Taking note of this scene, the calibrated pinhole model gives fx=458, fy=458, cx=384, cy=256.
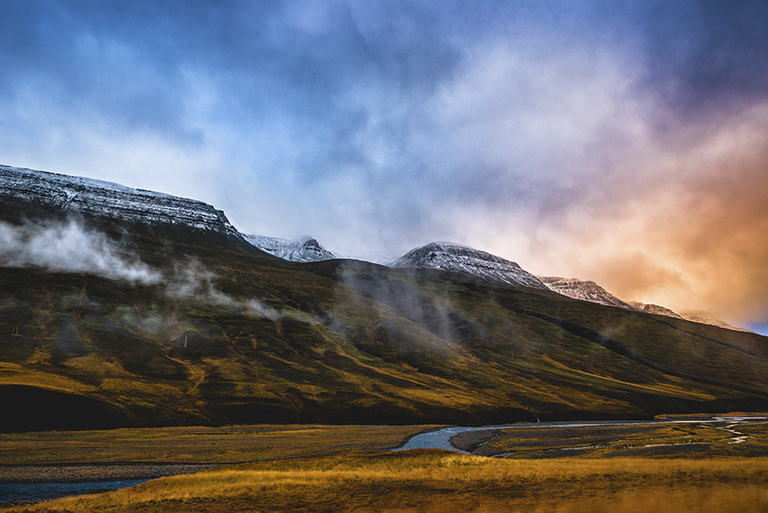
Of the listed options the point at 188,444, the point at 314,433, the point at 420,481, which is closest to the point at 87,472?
the point at 188,444

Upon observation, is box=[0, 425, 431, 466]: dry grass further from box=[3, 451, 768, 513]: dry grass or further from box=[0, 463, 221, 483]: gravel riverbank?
box=[3, 451, 768, 513]: dry grass

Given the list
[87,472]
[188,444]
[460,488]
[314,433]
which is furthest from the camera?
[314,433]

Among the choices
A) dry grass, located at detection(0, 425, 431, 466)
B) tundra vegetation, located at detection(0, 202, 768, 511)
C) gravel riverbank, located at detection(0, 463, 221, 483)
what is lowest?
dry grass, located at detection(0, 425, 431, 466)

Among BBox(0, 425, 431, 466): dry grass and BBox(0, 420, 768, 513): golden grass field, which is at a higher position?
BBox(0, 420, 768, 513): golden grass field

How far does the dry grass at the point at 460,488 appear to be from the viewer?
33.3 metres

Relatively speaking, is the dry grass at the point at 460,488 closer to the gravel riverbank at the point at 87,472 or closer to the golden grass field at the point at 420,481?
the golden grass field at the point at 420,481

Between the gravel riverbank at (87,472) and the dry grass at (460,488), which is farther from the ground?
the dry grass at (460,488)

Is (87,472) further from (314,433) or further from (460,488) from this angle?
(314,433)

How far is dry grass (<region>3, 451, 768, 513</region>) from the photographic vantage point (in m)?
33.3

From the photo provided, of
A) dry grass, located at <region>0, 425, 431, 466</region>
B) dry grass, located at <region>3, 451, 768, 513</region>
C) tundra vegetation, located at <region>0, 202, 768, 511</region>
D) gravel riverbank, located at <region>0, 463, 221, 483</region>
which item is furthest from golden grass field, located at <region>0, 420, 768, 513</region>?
gravel riverbank, located at <region>0, 463, 221, 483</region>

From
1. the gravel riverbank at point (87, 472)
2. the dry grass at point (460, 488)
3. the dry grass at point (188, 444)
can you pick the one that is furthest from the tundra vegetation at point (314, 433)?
the gravel riverbank at point (87, 472)

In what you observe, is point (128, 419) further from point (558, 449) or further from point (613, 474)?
point (613, 474)

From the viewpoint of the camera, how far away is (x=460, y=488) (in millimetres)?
40250

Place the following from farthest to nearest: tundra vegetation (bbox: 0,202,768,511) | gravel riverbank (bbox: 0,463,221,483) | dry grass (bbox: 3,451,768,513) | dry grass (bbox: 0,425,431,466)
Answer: dry grass (bbox: 0,425,431,466) < gravel riverbank (bbox: 0,463,221,483) < tundra vegetation (bbox: 0,202,768,511) < dry grass (bbox: 3,451,768,513)
